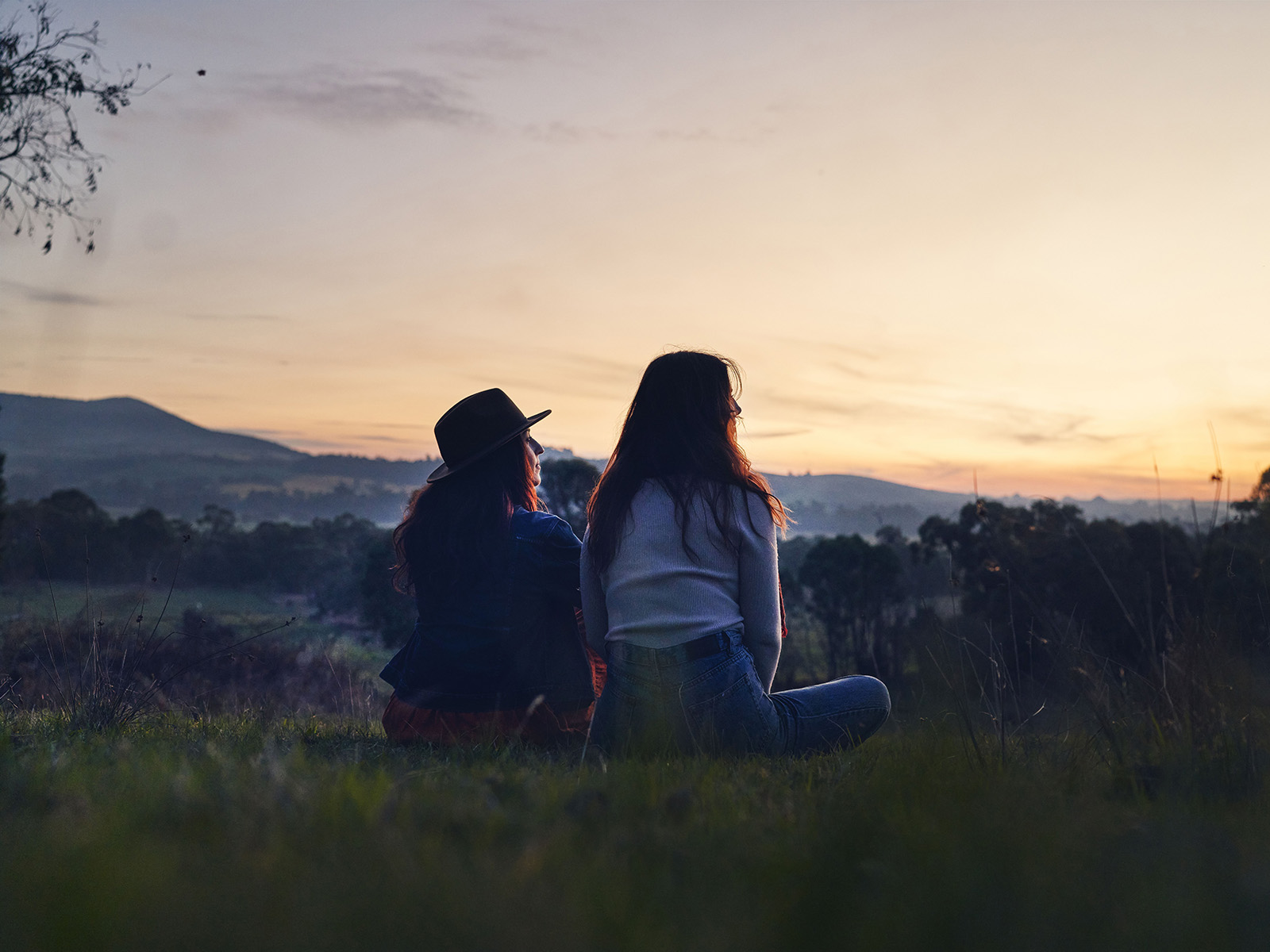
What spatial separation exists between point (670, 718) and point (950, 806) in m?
1.66

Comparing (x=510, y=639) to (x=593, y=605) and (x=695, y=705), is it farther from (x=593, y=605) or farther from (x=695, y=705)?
(x=695, y=705)

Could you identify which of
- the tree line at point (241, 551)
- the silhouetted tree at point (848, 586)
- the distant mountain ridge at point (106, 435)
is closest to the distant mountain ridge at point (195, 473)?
the distant mountain ridge at point (106, 435)

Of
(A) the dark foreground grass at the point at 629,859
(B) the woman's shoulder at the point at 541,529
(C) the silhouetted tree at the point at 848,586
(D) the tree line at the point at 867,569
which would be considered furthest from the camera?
(C) the silhouetted tree at the point at 848,586

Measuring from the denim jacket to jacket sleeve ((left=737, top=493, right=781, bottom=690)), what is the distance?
94 cm

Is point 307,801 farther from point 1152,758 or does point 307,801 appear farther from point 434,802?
point 1152,758

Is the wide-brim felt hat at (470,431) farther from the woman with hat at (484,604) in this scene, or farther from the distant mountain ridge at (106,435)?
the distant mountain ridge at (106,435)

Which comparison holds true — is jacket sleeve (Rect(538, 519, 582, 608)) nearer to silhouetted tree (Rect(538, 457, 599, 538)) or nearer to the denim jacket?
the denim jacket

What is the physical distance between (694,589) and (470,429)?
154 cm

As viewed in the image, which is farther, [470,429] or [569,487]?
[569,487]

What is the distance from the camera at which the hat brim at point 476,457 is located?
14.1ft

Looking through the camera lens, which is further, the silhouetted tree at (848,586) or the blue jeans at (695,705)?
the silhouetted tree at (848,586)

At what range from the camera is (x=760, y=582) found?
148 inches

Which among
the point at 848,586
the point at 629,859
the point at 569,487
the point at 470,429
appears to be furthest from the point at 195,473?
the point at 629,859

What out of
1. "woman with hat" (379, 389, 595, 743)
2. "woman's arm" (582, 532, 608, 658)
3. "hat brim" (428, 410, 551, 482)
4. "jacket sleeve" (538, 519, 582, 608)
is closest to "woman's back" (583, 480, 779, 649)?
"woman's arm" (582, 532, 608, 658)
